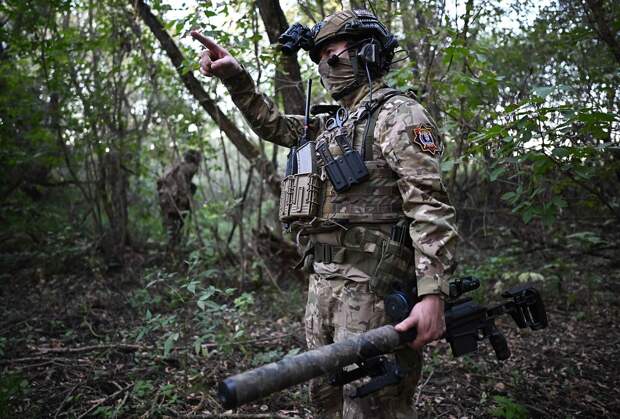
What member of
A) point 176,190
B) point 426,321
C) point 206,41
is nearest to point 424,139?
point 426,321

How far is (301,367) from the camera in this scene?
4.58ft

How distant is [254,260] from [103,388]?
3.33 m

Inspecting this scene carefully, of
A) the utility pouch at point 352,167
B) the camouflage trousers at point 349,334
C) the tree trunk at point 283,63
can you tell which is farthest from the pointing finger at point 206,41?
the tree trunk at point 283,63

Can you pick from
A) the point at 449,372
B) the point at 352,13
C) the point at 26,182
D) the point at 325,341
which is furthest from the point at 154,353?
the point at 26,182

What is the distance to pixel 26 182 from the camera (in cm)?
793

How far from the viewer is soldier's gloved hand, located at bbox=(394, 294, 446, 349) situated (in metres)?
1.72

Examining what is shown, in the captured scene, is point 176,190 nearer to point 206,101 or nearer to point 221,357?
point 206,101

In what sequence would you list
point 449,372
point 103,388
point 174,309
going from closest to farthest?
point 103,388
point 449,372
point 174,309

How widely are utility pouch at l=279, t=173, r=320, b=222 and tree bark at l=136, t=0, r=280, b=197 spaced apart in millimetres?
3238

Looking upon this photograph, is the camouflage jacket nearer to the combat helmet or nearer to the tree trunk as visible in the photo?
the combat helmet

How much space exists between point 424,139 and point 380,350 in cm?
93

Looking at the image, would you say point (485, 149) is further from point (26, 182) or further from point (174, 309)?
point (26, 182)

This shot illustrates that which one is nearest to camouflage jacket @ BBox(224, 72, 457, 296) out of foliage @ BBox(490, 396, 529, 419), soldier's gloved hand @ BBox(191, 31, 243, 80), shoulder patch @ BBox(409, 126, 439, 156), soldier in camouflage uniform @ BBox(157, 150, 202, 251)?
shoulder patch @ BBox(409, 126, 439, 156)

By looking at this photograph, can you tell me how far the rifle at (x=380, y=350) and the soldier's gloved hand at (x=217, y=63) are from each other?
1.49 m
